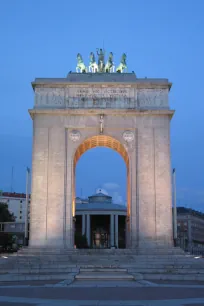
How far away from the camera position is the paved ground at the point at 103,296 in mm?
11359

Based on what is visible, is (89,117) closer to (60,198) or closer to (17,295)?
(60,198)

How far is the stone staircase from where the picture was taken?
19.8 meters

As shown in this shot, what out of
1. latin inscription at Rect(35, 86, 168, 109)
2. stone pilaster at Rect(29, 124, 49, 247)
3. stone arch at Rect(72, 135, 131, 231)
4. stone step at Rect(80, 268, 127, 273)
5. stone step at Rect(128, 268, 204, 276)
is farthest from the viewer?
latin inscription at Rect(35, 86, 168, 109)

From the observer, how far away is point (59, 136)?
35.3 metres

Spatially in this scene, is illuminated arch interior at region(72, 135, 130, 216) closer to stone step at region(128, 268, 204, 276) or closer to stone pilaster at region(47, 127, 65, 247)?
stone pilaster at region(47, 127, 65, 247)

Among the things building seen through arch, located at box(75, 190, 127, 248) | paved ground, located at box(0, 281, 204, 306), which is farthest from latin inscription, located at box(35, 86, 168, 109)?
building seen through arch, located at box(75, 190, 127, 248)

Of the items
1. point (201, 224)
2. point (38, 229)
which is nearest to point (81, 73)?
point (38, 229)

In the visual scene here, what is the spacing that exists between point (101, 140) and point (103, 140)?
0.17 metres

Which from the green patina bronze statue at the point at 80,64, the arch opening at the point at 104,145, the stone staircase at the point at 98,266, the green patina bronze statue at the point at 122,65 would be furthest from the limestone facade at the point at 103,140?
the stone staircase at the point at 98,266

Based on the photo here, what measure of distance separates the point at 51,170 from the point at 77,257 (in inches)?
316

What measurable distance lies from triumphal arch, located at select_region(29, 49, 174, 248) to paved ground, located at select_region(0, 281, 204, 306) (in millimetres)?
17705

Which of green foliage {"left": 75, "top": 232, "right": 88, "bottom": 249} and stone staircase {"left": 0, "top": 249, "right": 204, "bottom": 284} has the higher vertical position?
stone staircase {"left": 0, "top": 249, "right": 204, "bottom": 284}

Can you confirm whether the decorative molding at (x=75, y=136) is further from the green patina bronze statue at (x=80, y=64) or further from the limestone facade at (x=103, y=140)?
the green patina bronze statue at (x=80, y=64)

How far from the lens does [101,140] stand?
36.9 meters
